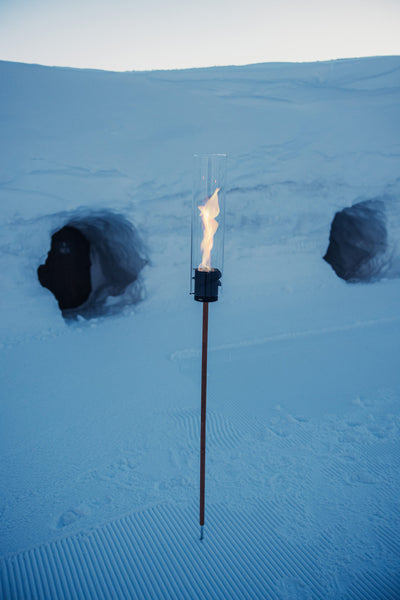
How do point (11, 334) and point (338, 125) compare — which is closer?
point (11, 334)

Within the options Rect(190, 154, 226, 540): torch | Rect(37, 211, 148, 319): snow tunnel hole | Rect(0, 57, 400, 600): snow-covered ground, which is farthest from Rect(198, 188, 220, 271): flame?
Rect(37, 211, 148, 319): snow tunnel hole

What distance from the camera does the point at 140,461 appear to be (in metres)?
2.75

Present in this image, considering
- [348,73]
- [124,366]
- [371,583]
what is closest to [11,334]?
[124,366]

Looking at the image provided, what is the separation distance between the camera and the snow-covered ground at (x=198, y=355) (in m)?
2.07

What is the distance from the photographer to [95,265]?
9.23m

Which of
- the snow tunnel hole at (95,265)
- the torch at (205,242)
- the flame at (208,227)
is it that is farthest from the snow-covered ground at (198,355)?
the flame at (208,227)

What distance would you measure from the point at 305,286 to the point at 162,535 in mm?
5492

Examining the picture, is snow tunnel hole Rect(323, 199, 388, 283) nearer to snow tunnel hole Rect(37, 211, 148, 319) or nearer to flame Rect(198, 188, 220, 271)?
snow tunnel hole Rect(37, 211, 148, 319)

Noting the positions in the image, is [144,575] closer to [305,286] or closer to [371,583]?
[371,583]

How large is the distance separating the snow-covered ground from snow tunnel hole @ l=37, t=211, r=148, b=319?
0.37 m

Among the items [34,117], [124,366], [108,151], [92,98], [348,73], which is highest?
[348,73]

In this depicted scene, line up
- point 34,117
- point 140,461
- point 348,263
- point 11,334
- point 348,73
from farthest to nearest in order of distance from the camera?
point 348,263, point 348,73, point 34,117, point 11,334, point 140,461

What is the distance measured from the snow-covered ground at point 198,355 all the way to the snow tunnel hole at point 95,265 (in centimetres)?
37

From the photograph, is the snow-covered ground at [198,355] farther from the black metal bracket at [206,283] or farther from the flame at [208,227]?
the flame at [208,227]
